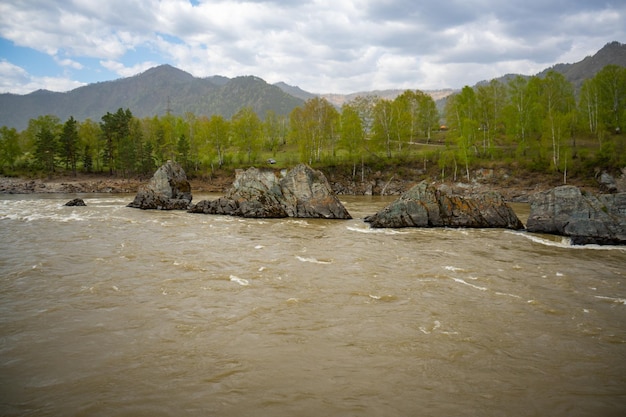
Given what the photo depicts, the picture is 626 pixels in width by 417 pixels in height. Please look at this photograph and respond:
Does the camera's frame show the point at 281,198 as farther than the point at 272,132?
No

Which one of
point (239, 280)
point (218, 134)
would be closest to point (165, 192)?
point (239, 280)

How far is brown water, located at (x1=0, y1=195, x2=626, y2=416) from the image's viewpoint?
714cm

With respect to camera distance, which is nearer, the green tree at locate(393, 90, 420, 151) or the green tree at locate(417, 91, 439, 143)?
the green tree at locate(393, 90, 420, 151)

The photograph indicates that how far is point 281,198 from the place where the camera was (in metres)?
36.6

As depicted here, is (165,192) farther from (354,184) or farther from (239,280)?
(354,184)

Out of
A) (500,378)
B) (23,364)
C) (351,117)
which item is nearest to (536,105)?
(351,117)

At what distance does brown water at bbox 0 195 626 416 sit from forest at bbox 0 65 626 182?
41.0 meters

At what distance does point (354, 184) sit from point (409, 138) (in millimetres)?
22278

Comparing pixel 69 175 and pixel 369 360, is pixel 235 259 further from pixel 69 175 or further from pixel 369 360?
pixel 69 175

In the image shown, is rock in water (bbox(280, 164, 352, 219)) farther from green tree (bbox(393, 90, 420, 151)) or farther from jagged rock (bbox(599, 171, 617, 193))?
green tree (bbox(393, 90, 420, 151))

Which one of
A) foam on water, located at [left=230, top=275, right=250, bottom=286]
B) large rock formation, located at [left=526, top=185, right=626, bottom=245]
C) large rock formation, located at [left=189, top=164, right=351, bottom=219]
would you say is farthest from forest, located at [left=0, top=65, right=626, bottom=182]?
foam on water, located at [left=230, top=275, right=250, bottom=286]

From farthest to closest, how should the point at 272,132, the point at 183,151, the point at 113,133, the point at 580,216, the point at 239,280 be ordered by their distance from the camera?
the point at 272,132 < the point at 113,133 < the point at 183,151 < the point at 580,216 < the point at 239,280

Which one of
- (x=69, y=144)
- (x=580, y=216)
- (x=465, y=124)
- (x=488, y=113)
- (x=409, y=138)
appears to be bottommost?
(x=580, y=216)

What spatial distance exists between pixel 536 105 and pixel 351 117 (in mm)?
29398
